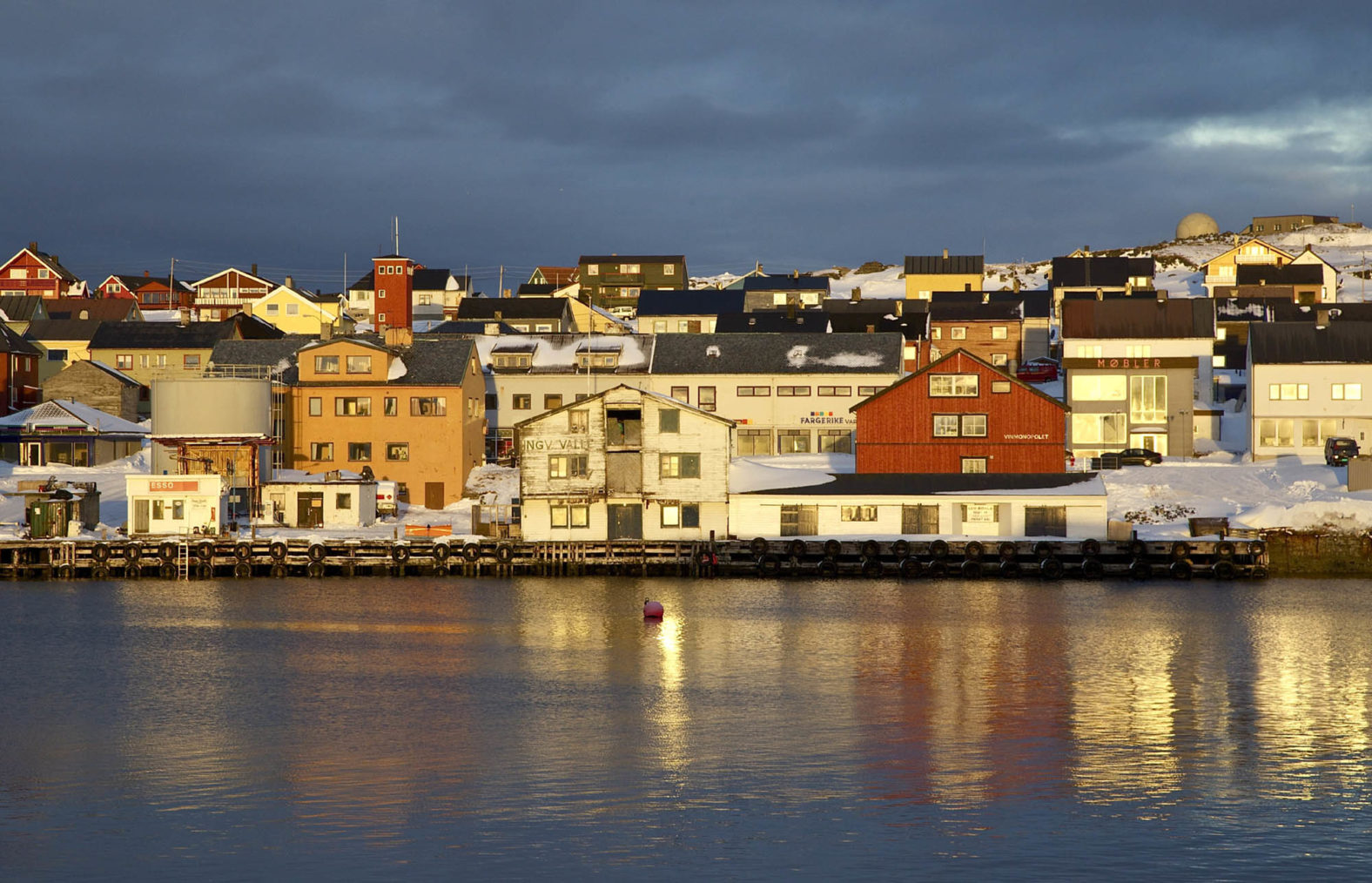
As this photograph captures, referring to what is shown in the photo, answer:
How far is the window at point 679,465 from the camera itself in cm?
7181

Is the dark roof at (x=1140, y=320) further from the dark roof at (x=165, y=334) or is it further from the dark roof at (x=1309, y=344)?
the dark roof at (x=165, y=334)

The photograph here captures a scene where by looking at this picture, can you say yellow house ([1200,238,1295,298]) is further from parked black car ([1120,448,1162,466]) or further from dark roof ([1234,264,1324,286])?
parked black car ([1120,448,1162,466])

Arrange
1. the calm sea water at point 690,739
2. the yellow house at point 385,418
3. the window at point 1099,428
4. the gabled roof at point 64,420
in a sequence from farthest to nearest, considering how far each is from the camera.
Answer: the window at point 1099,428, the gabled roof at point 64,420, the yellow house at point 385,418, the calm sea water at point 690,739

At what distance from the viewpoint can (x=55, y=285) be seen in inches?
6727

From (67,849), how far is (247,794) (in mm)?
4184

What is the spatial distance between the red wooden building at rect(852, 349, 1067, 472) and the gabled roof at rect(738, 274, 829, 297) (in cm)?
8075

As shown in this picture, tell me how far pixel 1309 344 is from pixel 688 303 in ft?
203

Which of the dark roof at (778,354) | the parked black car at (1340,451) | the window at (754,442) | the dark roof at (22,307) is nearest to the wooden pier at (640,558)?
the parked black car at (1340,451)

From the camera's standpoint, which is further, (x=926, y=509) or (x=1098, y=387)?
(x=1098, y=387)

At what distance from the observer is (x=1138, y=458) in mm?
86500

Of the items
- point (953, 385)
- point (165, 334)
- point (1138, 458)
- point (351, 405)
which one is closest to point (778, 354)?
point (953, 385)

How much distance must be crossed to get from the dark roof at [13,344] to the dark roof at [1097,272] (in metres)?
102

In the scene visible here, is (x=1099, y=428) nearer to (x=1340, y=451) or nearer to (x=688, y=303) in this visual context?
(x=1340, y=451)

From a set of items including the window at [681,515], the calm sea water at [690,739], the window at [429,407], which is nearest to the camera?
the calm sea water at [690,739]
